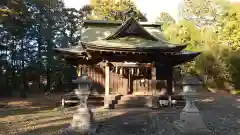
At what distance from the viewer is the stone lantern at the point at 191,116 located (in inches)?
308

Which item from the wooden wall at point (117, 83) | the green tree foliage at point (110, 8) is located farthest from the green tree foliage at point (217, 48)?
the wooden wall at point (117, 83)

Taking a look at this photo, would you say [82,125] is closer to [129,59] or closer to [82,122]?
[82,122]

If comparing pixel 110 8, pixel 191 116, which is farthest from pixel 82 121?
pixel 110 8

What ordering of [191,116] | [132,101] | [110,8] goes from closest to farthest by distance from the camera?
[191,116] → [132,101] → [110,8]

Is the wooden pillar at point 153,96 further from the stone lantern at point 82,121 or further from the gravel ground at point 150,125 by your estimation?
the stone lantern at point 82,121

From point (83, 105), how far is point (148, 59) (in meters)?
7.26

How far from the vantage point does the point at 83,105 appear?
854 centimetres

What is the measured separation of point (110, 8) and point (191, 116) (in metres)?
28.3

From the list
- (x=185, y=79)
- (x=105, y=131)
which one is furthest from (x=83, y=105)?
(x=185, y=79)

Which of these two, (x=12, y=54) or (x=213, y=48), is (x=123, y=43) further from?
(x=12, y=54)

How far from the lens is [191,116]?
801 centimetres

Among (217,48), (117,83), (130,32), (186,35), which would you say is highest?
(186,35)

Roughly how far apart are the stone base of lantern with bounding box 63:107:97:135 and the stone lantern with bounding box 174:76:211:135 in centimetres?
286

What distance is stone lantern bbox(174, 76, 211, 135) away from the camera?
7.82 m
